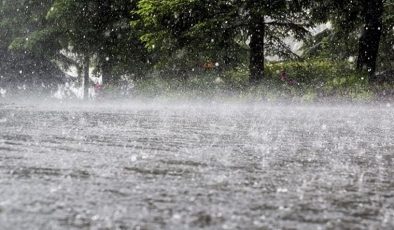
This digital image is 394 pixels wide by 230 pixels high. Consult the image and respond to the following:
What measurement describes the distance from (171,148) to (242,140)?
37.6 inches

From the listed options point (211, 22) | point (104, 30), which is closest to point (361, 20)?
point (211, 22)

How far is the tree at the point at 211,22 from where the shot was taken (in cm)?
1512

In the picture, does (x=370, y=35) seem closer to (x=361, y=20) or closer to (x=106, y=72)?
(x=361, y=20)

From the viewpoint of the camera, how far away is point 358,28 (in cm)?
1627

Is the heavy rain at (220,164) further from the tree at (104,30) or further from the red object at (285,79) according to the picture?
the tree at (104,30)

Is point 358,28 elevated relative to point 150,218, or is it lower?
elevated

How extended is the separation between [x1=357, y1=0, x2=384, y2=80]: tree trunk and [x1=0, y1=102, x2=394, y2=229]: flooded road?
1137cm

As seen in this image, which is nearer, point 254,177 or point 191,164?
point 254,177

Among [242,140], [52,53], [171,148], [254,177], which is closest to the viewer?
[254,177]

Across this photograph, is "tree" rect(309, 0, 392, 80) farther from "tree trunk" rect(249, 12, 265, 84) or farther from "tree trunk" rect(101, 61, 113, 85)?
"tree trunk" rect(101, 61, 113, 85)

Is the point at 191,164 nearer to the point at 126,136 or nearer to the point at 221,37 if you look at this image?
the point at 126,136

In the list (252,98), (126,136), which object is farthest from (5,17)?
(126,136)

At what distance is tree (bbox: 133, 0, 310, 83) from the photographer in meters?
15.1

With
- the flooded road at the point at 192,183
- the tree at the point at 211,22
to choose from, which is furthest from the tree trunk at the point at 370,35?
the flooded road at the point at 192,183
